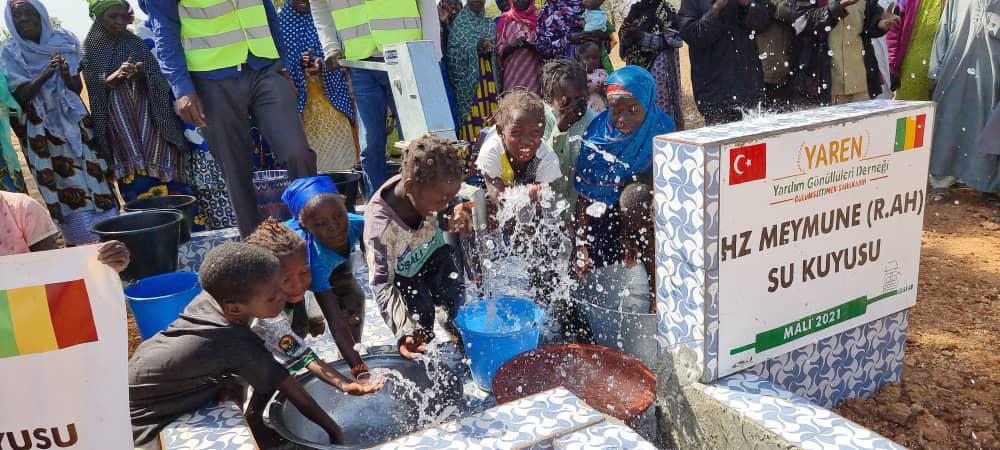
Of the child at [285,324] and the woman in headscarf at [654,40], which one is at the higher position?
the woman in headscarf at [654,40]

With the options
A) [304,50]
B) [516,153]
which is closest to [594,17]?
[304,50]

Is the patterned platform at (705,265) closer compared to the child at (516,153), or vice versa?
the patterned platform at (705,265)

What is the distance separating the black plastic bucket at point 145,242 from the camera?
3.66m

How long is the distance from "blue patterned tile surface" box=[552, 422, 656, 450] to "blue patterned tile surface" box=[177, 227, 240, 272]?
3.39m

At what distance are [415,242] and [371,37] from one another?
226 centimetres

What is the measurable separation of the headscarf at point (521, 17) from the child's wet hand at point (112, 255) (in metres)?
4.57

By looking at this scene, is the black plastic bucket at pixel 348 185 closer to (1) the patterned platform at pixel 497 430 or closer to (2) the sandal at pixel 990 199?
(1) the patterned platform at pixel 497 430

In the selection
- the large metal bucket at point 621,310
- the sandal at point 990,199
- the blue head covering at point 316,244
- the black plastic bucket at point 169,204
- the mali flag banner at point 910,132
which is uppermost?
the mali flag banner at point 910,132

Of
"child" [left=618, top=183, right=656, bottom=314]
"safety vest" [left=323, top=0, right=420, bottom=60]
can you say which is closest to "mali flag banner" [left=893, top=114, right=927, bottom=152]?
"child" [left=618, top=183, right=656, bottom=314]

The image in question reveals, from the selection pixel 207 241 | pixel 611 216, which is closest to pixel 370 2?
pixel 207 241

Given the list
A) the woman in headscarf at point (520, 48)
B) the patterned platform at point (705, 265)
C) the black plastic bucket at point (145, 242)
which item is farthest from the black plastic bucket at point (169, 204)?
the patterned platform at point (705, 265)

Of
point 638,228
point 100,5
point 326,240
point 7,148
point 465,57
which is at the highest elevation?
point 100,5

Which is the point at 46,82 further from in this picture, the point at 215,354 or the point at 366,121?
the point at 215,354

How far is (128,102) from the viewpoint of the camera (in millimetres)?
5043
